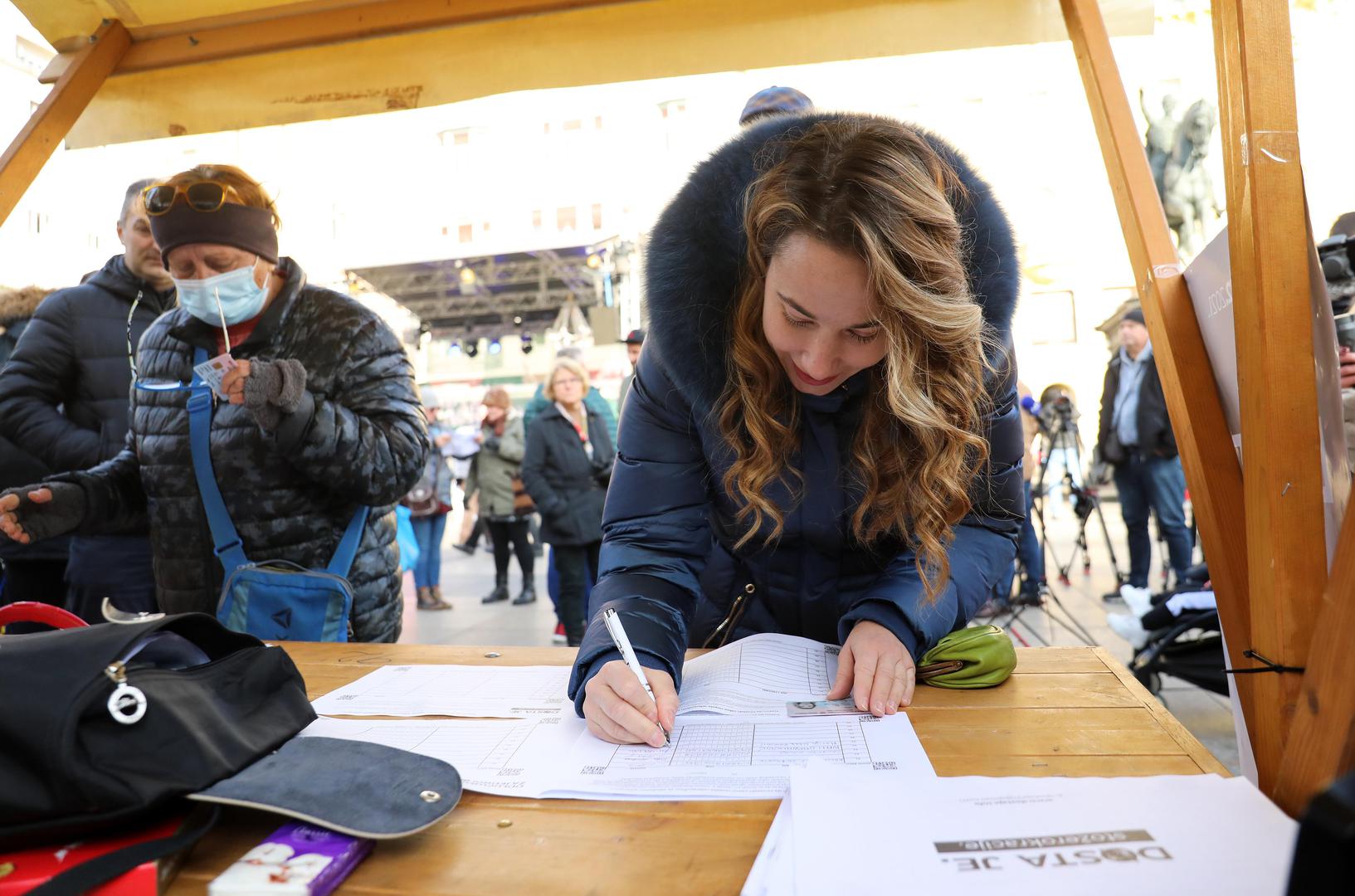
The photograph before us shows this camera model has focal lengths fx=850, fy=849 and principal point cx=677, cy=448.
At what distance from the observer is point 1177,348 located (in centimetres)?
112

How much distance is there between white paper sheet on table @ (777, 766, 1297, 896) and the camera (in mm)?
605

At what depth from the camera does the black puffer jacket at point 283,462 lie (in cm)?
183

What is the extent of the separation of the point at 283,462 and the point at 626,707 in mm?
1179

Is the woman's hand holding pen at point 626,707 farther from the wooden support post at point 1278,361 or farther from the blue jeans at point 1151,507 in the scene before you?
the blue jeans at point 1151,507

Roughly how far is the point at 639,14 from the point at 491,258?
44.8 ft

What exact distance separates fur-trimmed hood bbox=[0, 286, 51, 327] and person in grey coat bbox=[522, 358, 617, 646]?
231 centimetres

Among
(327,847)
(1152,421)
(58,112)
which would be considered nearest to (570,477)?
(58,112)

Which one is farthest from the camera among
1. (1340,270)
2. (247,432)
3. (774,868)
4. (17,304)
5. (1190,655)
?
(17,304)

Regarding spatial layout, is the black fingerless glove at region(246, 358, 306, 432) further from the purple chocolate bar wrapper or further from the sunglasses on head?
the purple chocolate bar wrapper

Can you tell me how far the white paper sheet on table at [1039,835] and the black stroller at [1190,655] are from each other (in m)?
2.25

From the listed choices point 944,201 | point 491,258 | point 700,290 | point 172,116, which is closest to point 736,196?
A: point 700,290

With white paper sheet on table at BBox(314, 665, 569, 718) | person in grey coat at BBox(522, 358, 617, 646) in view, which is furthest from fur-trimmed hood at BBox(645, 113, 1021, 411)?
person in grey coat at BBox(522, 358, 617, 646)

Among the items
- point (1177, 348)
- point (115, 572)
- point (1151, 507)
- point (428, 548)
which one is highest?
point (1177, 348)

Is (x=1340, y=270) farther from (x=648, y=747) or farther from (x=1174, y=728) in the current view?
(x=648, y=747)
